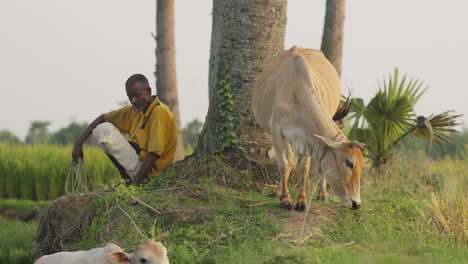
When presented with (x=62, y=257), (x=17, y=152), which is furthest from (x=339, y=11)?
(x=17, y=152)

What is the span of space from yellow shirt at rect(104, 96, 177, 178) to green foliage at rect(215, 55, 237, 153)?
0.61 metres

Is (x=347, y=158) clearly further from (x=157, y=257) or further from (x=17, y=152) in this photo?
(x=17, y=152)

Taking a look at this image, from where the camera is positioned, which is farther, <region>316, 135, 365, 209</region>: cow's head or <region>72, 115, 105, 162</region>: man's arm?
<region>72, 115, 105, 162</region>: man's arm

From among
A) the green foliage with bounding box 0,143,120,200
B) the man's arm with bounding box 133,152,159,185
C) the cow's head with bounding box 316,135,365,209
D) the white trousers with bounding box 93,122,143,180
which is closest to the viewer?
the cow's head with bounding box 316,135,365,209

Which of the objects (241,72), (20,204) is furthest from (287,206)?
(20,204)

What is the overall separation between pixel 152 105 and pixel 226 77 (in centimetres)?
101

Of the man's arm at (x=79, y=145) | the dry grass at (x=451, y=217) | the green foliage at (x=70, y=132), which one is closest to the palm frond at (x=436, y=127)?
the dry grass at (x=451, y=217)

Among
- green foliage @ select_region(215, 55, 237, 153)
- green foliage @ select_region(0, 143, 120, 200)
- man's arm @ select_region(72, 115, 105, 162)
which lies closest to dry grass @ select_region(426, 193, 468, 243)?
green foliage @ select_region(215, 55, 237, 153)

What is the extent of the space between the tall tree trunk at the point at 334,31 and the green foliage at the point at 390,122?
94 cm

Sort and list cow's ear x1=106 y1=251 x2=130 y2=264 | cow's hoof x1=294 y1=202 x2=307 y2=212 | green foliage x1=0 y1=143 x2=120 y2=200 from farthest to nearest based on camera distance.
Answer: green foliage x1=0 y1=143 x2=120 y2=200 → cow's hoof x1=294 y1=202 x2=307 y2=212 → cow's ear x1=106 y1=251 x2=130 y2=264

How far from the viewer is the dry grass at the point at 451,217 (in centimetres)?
683

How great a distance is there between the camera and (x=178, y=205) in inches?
275

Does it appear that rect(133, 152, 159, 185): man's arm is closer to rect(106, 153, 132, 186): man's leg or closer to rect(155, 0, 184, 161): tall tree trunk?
rect(106, 153, 132, 186): man's leg

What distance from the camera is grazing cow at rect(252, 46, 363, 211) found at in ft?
20.0
